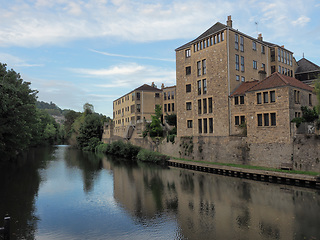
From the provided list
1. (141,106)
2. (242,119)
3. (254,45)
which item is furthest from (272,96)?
(141,106)

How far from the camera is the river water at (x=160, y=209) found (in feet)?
48.4

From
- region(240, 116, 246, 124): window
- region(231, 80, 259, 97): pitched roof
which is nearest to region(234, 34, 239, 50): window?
region(231, 80, 259, 97): pitched roof

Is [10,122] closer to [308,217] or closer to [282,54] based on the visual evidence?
[308,217]

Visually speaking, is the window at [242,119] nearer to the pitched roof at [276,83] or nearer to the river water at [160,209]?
the pitched roof at [276,83]

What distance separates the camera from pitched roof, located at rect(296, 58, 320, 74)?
150 ft

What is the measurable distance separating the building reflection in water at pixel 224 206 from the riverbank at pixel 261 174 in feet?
3.59

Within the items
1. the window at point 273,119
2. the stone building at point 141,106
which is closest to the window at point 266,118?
the window at point 273,119

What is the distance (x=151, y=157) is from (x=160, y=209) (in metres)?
25.7

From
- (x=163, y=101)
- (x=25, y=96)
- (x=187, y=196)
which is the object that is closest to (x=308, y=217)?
(x=187, y=196)

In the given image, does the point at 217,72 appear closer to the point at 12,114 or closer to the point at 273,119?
the point at 273,119

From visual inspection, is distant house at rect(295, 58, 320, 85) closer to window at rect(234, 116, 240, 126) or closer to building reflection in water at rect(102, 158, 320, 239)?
window at rect(234, 116, 240, 126)

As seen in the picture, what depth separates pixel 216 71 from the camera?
37.3 metres

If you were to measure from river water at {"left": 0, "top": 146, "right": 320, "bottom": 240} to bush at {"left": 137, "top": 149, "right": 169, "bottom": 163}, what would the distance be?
11.9m

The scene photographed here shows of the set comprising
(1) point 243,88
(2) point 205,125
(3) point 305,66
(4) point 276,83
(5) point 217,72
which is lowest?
(2) point 205,125
